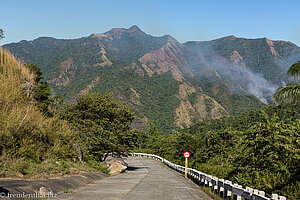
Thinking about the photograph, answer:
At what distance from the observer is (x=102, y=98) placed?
88.7 feet

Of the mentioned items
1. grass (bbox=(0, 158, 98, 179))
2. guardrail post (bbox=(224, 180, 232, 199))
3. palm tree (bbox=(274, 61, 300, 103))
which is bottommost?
guardrail post (bbox=(224, 180, 232, 199))

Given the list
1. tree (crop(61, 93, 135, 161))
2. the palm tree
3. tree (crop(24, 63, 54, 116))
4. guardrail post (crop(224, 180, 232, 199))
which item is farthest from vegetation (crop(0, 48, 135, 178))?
the palm tree

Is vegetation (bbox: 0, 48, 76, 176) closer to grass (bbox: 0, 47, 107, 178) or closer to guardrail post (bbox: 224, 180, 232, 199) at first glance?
grass (bbox: 0, 47, 107, 178)

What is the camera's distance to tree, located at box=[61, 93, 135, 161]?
23.4 meters

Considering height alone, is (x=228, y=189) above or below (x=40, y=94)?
below

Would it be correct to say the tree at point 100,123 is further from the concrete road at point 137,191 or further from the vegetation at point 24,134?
the concrete road at point 137,191

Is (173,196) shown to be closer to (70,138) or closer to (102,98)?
(70,138)

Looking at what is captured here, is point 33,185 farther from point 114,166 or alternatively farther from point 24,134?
point 114,166

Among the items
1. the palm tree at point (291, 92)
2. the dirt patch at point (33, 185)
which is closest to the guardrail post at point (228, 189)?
the dirt patch at point (33, 185)

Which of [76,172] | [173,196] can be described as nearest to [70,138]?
[76,172]

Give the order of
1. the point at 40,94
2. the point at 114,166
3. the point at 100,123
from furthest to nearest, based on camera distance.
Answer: the point at 100,123 → the point at 114,166 → the point at 40,94

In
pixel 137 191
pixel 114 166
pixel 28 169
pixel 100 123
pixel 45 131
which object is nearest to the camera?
pixel 28 169

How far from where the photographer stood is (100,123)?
24.8 m

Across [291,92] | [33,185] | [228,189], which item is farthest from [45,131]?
[291,92]
